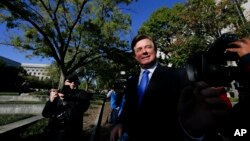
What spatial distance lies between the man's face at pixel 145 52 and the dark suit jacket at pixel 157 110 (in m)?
0.20

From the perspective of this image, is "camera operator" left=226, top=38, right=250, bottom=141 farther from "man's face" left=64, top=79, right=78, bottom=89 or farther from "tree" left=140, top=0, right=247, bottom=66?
"tree" left=140, top=0, right=247, bottom=66

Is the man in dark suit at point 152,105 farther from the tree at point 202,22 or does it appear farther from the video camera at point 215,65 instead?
the tree at point 202,22

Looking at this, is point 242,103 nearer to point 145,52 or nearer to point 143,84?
point 143,84

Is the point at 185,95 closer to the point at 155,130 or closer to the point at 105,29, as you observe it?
the point at 155,130

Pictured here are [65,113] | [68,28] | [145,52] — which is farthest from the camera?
[68,28]

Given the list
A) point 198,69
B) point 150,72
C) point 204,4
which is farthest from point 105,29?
point 198,69

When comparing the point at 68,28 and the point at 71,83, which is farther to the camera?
the point at 68,28

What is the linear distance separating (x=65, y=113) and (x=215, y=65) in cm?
380

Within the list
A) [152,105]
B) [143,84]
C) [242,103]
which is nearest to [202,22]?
[143,84]

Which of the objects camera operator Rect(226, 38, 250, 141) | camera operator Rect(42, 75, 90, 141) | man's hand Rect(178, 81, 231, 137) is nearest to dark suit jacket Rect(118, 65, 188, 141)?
camera operator Rect(226, 38, 250, 141)

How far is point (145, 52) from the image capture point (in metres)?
3.28

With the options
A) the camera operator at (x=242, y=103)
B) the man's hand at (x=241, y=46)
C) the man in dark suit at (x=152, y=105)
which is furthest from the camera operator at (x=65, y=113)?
the man's hand at (x=241, y=46)

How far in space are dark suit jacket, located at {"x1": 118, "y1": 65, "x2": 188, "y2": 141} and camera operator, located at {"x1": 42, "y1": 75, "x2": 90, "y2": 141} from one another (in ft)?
6.04

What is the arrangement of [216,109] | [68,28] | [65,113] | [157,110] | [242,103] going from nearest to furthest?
1. [216,109]
2. [242,103]
3. [157,110]
4. [65,113]
5. [68,28]
